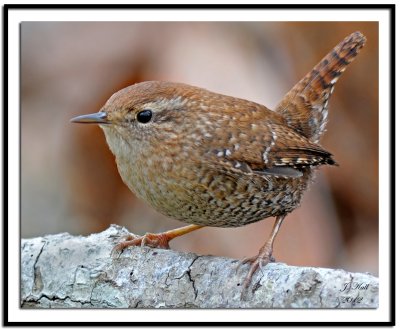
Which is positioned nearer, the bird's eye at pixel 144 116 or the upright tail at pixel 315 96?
the bird's eye at pixel 144 116

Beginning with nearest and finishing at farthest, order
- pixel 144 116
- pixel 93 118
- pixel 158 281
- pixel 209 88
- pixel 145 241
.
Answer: pixel 93 118
pixel 144 116
pixel 158 281
pixel 145 241
pixel 209 88

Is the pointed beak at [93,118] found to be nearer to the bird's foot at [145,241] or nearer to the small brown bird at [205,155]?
the small brown bird at [205,155]

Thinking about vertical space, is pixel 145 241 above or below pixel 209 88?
below

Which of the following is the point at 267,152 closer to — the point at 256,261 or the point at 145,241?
the point at 256,261

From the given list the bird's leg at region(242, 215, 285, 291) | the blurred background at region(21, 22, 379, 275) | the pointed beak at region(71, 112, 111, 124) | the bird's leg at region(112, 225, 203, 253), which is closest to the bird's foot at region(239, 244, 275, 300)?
the bird's leg at region(242, 215, 285, 291)

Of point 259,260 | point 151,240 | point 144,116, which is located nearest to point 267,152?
point 259,260

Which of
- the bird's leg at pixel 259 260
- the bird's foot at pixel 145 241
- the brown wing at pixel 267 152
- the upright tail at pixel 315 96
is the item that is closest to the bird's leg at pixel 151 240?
the bird's foot at pixel 145 241
